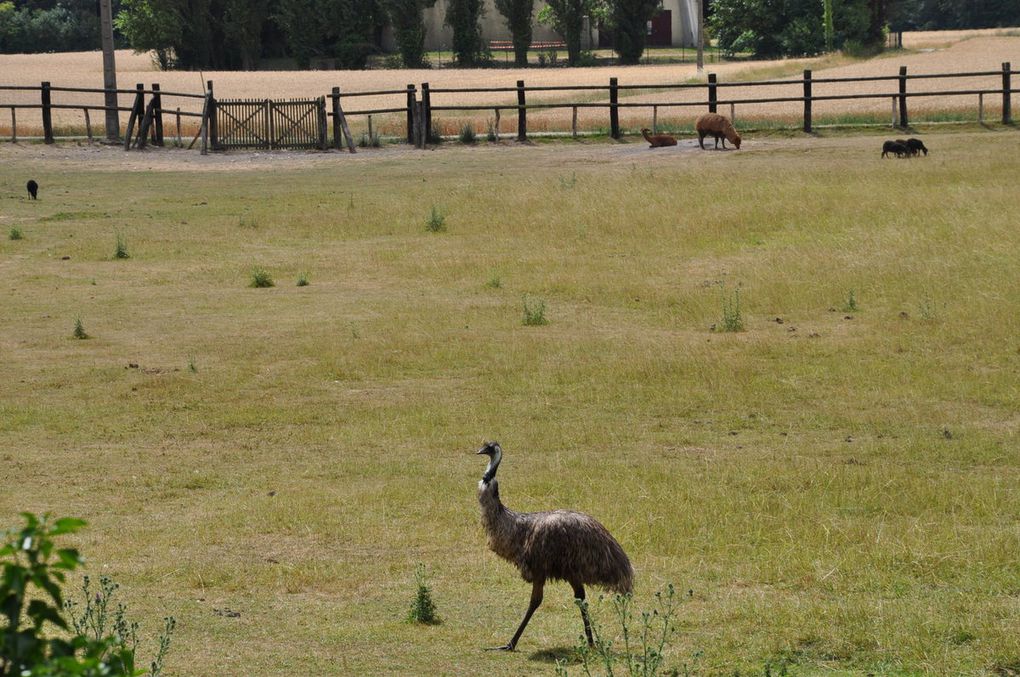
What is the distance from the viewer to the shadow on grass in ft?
24.5

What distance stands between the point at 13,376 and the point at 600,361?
6.34 meters

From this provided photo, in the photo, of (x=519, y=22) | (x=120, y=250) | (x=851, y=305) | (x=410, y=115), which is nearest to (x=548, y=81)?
(x=519, y=22)

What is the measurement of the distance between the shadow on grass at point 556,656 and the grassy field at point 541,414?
2 centimetres

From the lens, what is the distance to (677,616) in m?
8.09

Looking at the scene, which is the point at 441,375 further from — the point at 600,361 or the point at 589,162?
the point at 589,162

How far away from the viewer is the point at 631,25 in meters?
94.1

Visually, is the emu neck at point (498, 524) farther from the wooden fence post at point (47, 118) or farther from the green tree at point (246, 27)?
the green tree at point (246, 27)

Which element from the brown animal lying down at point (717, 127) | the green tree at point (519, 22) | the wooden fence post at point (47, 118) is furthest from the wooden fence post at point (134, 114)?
the green tree at point (519, 22)

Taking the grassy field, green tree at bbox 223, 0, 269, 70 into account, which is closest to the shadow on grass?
the grassy field

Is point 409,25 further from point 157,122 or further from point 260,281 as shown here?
point 260,281

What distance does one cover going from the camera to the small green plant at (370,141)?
141 feet

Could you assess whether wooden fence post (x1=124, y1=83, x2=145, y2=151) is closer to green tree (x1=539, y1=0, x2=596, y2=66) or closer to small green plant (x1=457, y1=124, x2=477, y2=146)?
small green plant (x1=457, y1=124, x2=477, y2=146)

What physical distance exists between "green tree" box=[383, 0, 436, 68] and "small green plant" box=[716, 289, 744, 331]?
249 feet

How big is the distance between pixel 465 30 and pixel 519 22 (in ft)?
12.2
